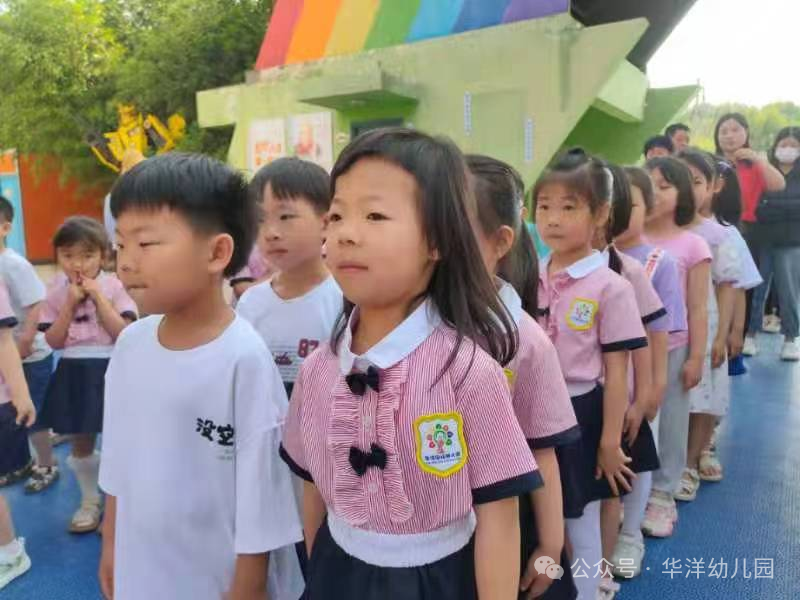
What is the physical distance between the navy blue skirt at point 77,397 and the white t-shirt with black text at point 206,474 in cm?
158

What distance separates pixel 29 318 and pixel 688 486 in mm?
2835

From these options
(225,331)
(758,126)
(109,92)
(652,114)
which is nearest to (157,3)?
(109,92)

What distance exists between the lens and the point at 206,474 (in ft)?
3.87

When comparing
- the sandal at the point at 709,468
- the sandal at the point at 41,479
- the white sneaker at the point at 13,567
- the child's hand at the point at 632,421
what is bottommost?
the sandal at the point at 709,468

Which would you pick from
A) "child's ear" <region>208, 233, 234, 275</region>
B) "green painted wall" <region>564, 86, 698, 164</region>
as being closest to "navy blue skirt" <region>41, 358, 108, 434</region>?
"child's ear" <region>208, 233, 234, 275</region>

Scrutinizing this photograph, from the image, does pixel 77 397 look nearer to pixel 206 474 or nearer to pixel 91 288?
pixel 91 288

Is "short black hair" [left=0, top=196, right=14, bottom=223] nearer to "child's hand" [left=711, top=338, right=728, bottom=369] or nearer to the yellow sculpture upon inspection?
"child's hand" [left=711, top=338, right=728, bottom=369]

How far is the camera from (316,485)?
108 cm

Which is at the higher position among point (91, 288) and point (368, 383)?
point (368, 383)

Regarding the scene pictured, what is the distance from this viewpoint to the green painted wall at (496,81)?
559 cm

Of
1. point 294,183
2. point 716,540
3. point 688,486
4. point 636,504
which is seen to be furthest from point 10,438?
point 688,486

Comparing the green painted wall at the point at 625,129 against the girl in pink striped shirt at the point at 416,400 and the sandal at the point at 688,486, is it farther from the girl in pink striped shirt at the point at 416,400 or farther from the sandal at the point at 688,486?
the girl in pink striped shirt at the point at 416,400

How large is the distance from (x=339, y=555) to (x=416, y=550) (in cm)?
13

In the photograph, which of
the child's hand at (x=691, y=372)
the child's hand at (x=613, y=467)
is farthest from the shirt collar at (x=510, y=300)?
the child's hand at (x=691, y=372)
